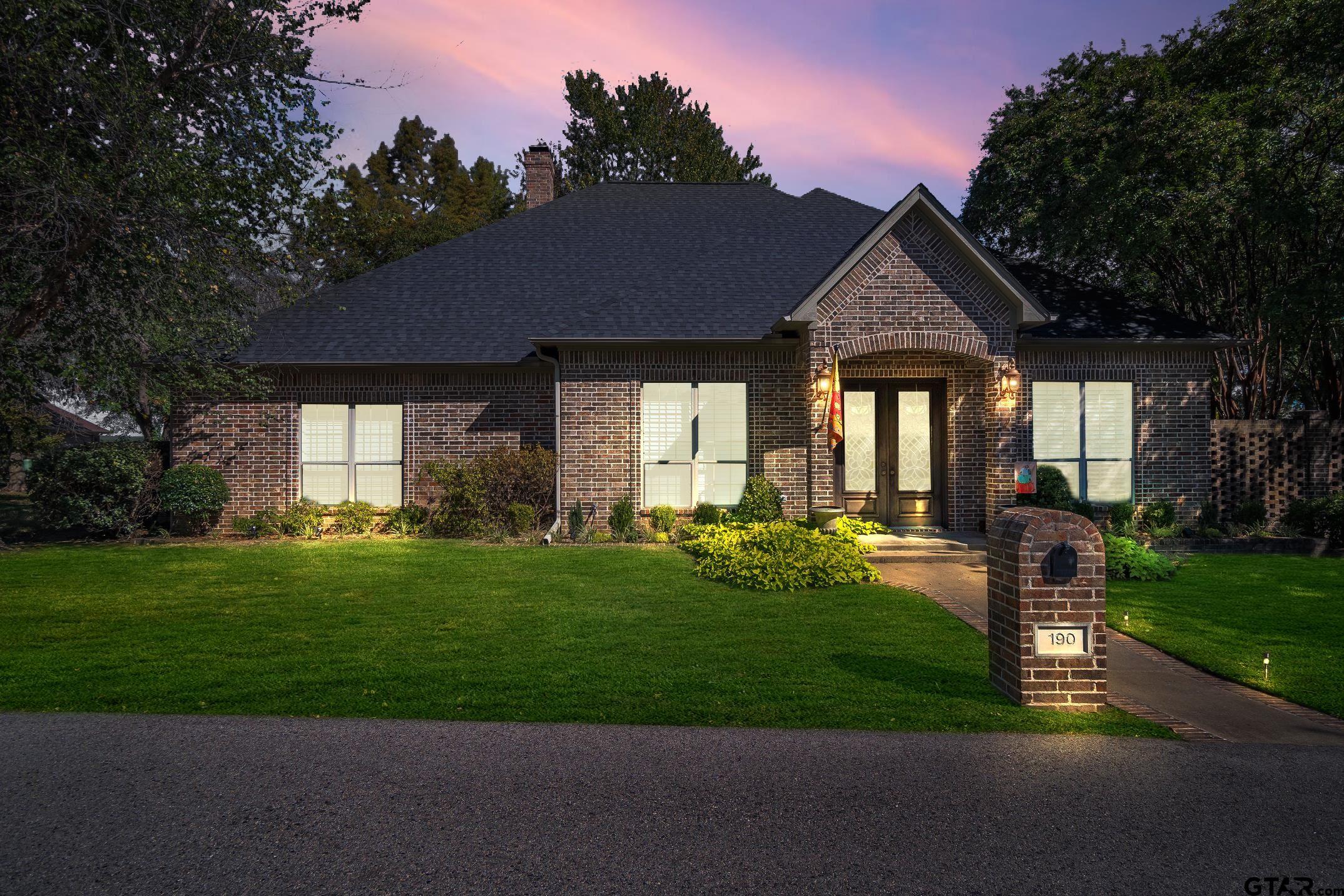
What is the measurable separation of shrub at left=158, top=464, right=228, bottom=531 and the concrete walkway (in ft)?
45.8

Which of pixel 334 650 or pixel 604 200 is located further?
pixel 604 200

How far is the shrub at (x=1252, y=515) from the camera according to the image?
13422mm

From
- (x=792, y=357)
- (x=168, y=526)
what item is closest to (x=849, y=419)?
(x=792, y=357)

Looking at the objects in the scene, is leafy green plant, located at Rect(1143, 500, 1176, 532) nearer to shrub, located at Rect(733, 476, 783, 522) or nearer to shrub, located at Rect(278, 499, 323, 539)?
shrub, located at Rect(733, 476, 783, 522)

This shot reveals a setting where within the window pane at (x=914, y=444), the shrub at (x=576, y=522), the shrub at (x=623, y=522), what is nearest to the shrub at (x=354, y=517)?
the shrub at (x=576, y=522)

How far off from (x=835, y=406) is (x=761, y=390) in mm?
2470

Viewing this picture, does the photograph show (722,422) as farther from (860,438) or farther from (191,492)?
(191,492)

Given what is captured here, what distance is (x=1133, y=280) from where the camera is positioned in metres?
20.3

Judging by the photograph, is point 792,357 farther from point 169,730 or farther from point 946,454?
point 169,730

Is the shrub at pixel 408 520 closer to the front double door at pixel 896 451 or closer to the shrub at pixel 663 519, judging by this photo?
the shrub at pixel 663 519

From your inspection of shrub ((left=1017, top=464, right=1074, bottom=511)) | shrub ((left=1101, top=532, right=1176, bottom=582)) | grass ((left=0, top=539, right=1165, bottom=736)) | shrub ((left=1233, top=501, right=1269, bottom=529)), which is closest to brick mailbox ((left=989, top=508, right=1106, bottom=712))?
grass ((left=0, top=539, right=1165, bottom=736))

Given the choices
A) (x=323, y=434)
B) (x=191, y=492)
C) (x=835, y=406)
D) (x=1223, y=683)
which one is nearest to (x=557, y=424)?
(x=323, y=434)

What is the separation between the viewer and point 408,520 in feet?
47.7

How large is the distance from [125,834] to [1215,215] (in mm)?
17313
